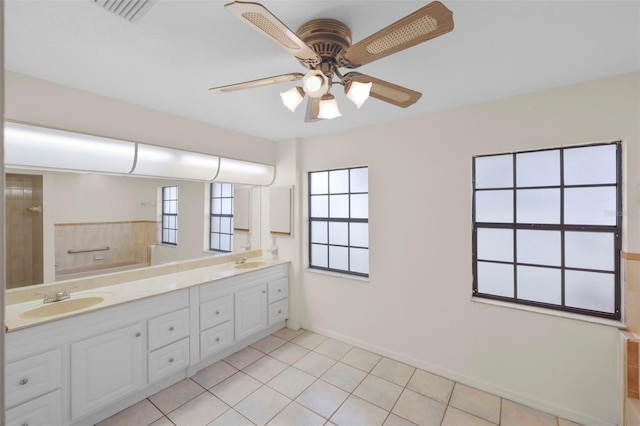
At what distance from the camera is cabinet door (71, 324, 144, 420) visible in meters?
1.82

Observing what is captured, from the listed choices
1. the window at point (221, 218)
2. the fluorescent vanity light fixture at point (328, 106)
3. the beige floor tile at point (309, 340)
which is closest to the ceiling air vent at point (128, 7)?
the fluorescent vanity light fixture at point (328, 106)

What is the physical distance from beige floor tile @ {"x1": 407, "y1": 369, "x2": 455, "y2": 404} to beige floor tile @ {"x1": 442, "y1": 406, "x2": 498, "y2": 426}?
128 millimetres

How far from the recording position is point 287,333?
3.37 meters

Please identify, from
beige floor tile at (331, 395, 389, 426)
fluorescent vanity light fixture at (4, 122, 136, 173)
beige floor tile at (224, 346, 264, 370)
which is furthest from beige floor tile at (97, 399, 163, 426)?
fluorescent vanity light fixture at (4, 122, 136, 173)

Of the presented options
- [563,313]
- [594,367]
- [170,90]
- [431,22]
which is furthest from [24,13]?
[594,367]

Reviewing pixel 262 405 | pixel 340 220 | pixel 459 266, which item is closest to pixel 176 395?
pixel 262 405

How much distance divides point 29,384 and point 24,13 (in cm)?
205

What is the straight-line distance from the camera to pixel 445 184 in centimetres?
251

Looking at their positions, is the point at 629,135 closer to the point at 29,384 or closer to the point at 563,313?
the point at 563,313

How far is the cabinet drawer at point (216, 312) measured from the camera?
2566 millimetres

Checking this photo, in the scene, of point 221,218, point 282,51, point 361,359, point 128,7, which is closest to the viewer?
point 128,7

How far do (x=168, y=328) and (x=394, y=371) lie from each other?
82.4 inches

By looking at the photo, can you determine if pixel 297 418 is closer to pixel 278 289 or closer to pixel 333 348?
pixel 333 348

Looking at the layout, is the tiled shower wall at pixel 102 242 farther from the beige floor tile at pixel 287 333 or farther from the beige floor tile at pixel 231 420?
the beige floor tile at pixel 287 333
